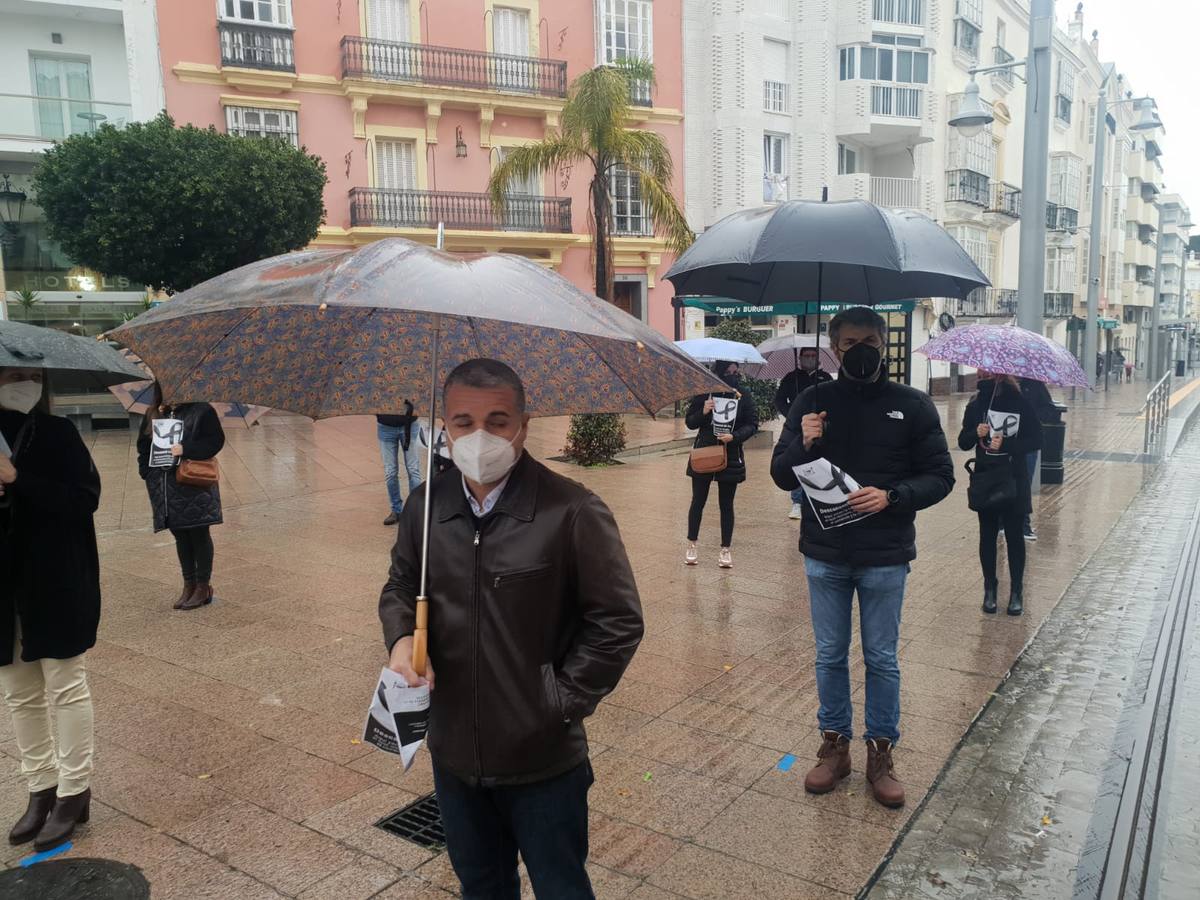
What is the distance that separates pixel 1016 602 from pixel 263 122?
2073cm

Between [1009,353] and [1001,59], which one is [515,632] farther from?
[1001,59]

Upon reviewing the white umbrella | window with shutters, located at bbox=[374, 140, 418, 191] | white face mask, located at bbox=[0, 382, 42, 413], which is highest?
window with shutters, located at bbox=[374, 140, 418, 191]

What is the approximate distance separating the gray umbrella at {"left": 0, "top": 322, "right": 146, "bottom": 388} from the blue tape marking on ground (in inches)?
68.5

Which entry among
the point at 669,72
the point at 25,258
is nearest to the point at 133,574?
the point at 25,258

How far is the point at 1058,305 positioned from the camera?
43250mm

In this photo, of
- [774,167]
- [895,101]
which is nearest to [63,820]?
[774,167]

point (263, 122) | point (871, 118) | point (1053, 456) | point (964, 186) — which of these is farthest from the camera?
point (964, 186)

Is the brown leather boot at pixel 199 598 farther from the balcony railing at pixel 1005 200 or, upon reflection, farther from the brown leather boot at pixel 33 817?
the balcony railing at pixel 1005 200

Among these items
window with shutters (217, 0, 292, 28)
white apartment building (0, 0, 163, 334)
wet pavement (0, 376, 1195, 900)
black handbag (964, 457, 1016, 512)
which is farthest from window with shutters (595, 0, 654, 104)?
black handbag (964, 457, 1016, 512)

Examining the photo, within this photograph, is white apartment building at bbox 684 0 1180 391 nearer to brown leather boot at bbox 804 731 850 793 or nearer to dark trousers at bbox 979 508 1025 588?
dark trousers at bbox 979 508 1025 588

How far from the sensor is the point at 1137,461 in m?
14.7

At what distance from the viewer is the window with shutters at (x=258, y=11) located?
2119 cm

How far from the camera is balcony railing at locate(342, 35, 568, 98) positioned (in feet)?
73.8

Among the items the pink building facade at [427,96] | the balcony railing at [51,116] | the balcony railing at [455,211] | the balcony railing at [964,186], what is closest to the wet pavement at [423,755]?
the balcony railing at [51,116]
